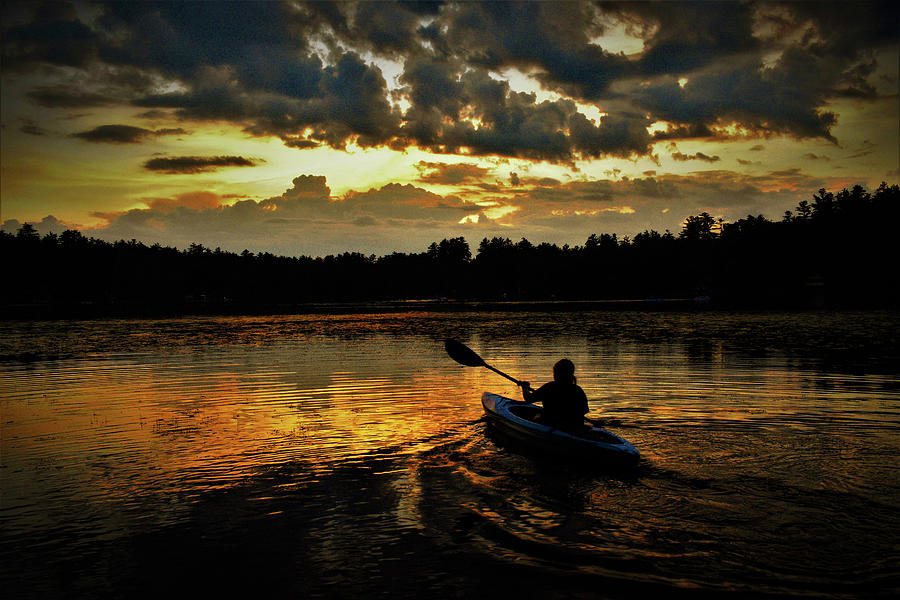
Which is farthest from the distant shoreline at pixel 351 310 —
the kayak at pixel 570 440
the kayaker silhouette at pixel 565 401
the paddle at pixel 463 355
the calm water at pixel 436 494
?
the kayaker silhouette at pixel 565 401

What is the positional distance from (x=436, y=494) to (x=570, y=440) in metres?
2.90

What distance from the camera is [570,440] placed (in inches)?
464

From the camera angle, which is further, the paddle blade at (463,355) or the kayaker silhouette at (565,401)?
the paddle blade at (463,355)

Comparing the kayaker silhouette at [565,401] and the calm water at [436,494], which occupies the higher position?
the kayaker silhouette at [565,401]

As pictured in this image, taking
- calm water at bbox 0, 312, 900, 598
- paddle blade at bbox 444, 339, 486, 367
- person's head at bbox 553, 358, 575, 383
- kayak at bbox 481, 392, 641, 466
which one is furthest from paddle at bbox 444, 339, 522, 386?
person's head at bbox 553, 358, 575, 383

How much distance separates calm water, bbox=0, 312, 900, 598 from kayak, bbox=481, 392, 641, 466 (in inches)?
11.1

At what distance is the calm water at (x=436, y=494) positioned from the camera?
7.45 m

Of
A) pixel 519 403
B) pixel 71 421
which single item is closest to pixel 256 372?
pixel 71 421

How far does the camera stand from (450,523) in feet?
29.6

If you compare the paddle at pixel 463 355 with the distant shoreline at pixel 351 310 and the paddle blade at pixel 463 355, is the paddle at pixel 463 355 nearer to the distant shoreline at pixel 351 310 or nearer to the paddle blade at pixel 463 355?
the paddle blade at pixel 463 355

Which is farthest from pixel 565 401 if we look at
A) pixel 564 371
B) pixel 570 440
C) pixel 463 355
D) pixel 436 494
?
pixel 463 355

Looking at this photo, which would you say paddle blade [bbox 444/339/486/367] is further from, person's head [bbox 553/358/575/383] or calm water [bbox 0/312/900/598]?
person's head [bbox 553/358/575/383]

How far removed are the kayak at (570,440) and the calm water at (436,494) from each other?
28cm

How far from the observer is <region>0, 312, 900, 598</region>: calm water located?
293 inches
